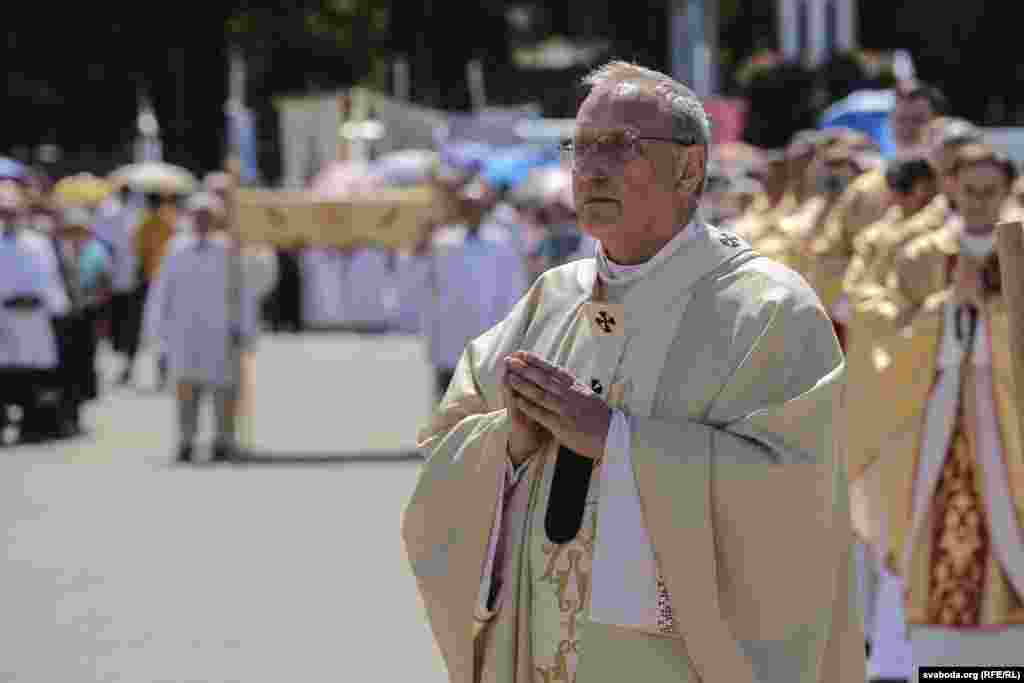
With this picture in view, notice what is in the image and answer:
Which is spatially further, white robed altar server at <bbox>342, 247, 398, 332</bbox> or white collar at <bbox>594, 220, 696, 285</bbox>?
white robed altar server at <bbox>342, 247, 398, 332</bbox>

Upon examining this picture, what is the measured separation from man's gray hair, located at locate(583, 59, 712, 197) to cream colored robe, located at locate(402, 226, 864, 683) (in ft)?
0.64

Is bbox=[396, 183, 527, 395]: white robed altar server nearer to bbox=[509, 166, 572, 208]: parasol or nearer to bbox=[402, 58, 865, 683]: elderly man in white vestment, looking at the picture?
bbox=[509, 166, 572, 208]: parasol

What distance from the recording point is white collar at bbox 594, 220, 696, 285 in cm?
448

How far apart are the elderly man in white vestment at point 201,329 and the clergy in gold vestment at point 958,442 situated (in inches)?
346

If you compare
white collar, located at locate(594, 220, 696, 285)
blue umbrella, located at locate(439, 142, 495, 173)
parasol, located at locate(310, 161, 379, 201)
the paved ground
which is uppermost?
blue umbrella, located at locate(439, 142, 495, 173)

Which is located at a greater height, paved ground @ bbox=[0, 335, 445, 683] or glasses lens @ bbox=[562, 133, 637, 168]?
glasses lens @ bbox=[562, 133, 637, 168]

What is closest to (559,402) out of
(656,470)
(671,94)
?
(656,470)

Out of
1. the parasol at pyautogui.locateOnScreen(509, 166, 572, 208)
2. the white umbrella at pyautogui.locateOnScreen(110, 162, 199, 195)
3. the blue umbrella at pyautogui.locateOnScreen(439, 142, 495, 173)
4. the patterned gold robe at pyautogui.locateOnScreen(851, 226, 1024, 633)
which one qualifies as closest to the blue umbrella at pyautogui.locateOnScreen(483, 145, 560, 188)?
the blue umbrella at pyautogui.locateOnScreen(439, 142, 495, 173)

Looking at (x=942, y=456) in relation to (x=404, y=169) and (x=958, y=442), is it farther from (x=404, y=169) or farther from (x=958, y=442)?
(x=404, y=169)

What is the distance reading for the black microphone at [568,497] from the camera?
14.7 feet

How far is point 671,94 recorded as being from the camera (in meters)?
4.46

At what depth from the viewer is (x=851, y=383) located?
8.90 meters

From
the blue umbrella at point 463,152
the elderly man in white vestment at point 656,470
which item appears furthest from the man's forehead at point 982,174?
the blue umbrella at point 463,152

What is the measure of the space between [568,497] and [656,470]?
0.27 m
